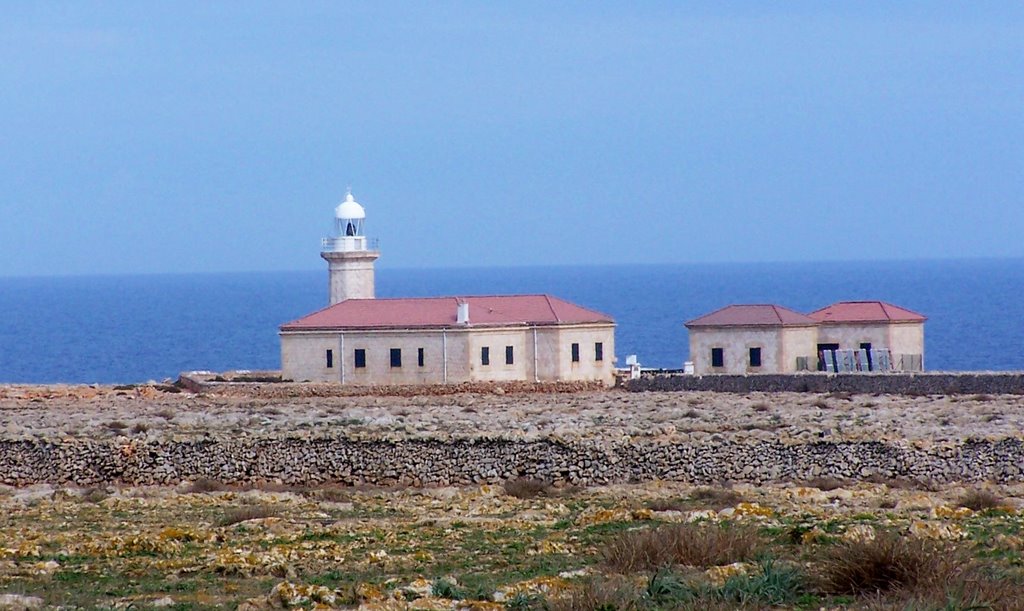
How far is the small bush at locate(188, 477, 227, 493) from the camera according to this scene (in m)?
26.6

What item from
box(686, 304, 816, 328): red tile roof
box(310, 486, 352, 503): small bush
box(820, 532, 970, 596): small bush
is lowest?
box(310, 486, 352, 503): small bush

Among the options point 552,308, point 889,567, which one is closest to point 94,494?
point 889,567

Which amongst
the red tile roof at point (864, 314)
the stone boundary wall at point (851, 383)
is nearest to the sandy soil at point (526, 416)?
the stone boundary wall at point (851, 383)

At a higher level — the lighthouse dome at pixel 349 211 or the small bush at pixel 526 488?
the lighthouse dome at pixel 349 211

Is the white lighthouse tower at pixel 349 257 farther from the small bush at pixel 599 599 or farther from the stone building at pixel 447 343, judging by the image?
the small bush at pixel 599 599

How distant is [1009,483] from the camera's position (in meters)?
26.1

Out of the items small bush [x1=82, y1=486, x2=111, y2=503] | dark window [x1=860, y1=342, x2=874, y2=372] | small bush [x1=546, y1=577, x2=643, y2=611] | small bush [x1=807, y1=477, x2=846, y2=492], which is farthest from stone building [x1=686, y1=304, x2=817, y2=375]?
small bush [x1=546, y1=577, x2=643, y2=611]

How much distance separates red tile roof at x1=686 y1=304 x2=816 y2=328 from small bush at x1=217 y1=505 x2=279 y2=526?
976 inches

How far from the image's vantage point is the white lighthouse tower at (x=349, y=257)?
52281 millimetres

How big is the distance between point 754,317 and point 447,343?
8721 millimetres

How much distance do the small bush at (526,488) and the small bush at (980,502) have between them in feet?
21.9

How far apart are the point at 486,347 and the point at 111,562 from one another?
27.9 metres

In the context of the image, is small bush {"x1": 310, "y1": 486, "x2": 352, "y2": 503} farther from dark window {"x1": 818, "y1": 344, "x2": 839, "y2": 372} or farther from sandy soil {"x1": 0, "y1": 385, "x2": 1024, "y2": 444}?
dark window {"x1": 818, "y1": 344, "x2": 839, "y2": 372}

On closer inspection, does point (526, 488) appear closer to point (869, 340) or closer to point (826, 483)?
point (826, 483)
